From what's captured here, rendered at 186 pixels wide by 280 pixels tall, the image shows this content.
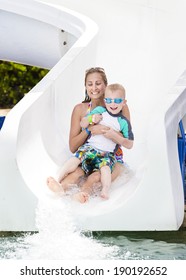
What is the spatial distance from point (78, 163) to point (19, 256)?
2.32ft

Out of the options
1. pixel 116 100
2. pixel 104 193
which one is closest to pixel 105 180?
pixel 104 193

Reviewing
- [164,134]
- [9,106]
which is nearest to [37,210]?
[164,134]

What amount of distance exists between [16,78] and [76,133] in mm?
3679

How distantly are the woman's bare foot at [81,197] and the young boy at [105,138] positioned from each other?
162 millimetres

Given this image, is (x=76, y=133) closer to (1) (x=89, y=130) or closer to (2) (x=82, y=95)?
(1) (x=89, y=130)

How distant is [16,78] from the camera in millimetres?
7848

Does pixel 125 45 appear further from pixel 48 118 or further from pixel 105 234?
pixel 105 234

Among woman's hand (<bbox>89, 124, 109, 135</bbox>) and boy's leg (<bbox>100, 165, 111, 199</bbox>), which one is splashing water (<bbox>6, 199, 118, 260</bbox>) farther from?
woman's hand (<bbox>89, 124, 109, 135</bbox>)

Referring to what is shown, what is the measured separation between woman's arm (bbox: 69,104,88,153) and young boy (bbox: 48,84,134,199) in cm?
3

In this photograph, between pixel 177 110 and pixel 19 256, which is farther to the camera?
pixel 177 110

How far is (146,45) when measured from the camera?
5.19 m

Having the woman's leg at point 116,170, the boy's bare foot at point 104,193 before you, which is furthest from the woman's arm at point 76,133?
the boy's bare foot at point 104,193

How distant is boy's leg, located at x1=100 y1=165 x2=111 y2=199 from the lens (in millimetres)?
4000

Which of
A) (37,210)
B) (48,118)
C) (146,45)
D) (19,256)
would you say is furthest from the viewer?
(146,45)
